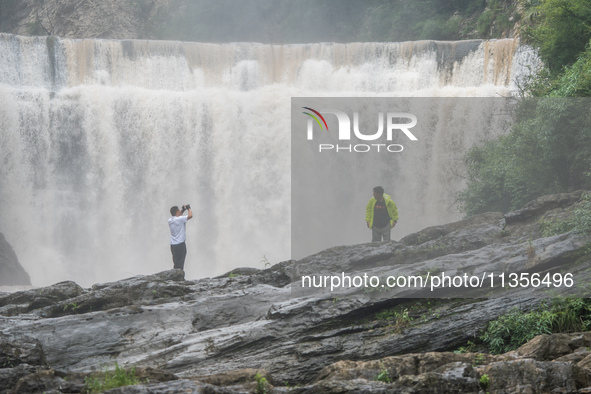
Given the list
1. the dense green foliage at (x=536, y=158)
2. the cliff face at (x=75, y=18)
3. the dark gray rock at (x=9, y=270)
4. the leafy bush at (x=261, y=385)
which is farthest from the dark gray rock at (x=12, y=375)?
the cliff face at (x=75, y=18)

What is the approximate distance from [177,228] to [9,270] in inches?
464

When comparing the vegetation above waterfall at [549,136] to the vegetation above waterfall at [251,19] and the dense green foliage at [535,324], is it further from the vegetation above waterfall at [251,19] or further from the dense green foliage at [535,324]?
the vegetation above waterfall at [251,19]

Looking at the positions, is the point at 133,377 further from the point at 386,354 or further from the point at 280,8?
the point at 280,8

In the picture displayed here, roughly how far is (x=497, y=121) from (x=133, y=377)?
20.5 m

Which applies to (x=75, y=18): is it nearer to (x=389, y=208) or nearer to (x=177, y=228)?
(x=177, y=228)

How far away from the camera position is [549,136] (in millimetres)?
17594

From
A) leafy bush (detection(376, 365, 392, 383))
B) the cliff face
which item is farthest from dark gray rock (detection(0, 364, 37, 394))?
the cliff face

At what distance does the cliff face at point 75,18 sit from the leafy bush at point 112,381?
111ft

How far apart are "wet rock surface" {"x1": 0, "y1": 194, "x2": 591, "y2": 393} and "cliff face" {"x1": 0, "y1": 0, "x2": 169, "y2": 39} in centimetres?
2808

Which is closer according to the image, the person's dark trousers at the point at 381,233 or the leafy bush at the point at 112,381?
the leafy bush at the point at 112,381

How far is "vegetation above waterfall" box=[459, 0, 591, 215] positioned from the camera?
57.1ft

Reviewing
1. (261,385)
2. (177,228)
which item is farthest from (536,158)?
(261,385)

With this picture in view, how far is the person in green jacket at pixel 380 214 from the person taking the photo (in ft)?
48.3

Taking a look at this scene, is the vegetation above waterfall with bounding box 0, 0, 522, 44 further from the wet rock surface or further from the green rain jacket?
the wet rock surface
